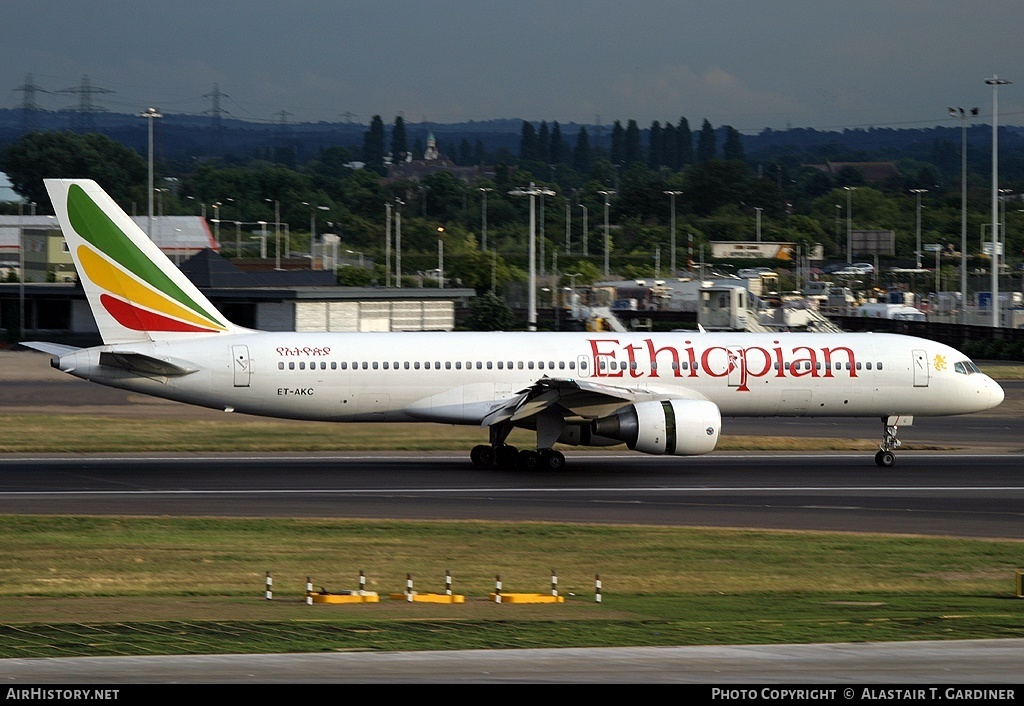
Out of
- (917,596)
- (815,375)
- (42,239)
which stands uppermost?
(42,239)

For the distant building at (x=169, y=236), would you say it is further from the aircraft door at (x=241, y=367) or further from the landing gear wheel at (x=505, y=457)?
the landing gear wheel at (x=505, y=457)

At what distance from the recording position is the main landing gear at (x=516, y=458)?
121ft

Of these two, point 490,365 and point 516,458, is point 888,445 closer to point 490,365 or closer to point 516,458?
point 516,458

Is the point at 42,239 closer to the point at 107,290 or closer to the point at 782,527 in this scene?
the point at 107,290

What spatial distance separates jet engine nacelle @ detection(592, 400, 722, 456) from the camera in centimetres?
3484

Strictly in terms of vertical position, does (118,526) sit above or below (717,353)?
below

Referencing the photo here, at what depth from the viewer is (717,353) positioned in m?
38.2

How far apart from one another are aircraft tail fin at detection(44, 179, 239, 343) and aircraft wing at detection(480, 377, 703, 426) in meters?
8.99

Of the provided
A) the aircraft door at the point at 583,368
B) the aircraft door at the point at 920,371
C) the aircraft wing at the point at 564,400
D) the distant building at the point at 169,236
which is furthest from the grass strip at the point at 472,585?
the distant building at the point at 169,236

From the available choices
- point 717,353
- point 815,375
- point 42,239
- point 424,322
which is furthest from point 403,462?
point 42,239

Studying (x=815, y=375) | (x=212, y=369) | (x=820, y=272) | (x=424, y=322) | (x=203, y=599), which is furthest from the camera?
(x=820, y=272)

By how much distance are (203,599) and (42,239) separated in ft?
328

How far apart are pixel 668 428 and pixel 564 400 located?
9.64 feet

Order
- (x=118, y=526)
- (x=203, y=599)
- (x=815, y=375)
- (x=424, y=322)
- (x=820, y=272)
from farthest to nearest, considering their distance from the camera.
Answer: (x=820, y=272), (x=424, y=322), (x=815, y=375), (x=118, y=526), (x=203, y=599)
